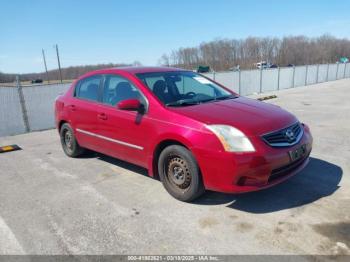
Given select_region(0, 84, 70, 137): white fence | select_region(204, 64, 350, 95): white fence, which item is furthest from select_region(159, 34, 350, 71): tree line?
select_region(0, 84, 70, 137): white fence

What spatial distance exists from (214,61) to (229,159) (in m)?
73.2

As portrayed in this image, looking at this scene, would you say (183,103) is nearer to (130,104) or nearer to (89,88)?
(130,104)

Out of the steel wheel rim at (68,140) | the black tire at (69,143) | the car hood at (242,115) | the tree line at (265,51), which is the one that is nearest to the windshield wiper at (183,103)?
the car hood at (242,115)

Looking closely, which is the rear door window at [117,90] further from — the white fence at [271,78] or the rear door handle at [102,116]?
the white fence at [271,78]

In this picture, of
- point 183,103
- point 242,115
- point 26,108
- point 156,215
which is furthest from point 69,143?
point 26,108

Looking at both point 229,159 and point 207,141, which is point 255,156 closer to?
point 229,159

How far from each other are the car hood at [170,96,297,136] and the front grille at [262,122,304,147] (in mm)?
53

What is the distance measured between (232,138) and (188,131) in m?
0.50

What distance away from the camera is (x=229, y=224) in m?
3.18

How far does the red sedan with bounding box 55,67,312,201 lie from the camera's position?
3.20 metres

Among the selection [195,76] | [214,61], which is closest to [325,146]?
[195,76]

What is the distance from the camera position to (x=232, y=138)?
3207mm

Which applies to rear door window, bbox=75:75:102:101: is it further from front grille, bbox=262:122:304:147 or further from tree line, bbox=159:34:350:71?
tree line, bbox=159:34:350:71

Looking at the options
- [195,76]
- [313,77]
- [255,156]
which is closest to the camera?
[255,156]
